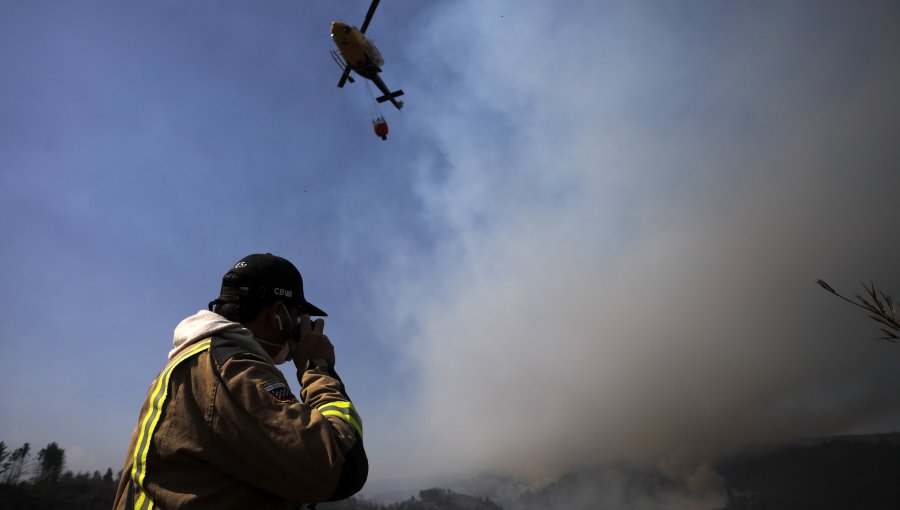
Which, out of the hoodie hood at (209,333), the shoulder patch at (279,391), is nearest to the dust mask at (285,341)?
the hoodie hood at (209,333)

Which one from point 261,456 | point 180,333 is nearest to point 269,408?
point 261,456

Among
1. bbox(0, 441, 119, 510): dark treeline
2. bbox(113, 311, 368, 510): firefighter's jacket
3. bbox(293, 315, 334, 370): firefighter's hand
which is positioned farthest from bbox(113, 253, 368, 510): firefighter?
bbox(0, 441, 119, 510): dark treeline

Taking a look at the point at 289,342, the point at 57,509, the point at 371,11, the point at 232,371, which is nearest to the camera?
the point at 232,371

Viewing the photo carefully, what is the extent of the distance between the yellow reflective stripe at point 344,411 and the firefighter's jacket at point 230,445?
141 mm

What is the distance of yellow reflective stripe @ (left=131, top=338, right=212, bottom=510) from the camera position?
2473 millimetres

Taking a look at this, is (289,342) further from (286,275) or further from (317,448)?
(317,448)

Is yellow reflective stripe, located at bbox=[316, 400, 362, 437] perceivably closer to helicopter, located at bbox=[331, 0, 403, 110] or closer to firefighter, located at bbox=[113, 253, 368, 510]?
firefighter, located at bbox=[113, 253, 368, 510]

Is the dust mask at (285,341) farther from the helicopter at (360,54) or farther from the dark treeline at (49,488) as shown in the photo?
the dark treeline at (49,488)

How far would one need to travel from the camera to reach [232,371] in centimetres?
260

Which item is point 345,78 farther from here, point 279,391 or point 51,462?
point 51,462

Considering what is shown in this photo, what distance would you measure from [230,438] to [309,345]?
1.22 meters

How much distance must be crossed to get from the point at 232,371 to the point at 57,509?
486 feet

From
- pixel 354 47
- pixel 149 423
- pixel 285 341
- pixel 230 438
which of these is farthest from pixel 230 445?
pixel 354 47

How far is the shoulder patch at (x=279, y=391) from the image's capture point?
2.62m
